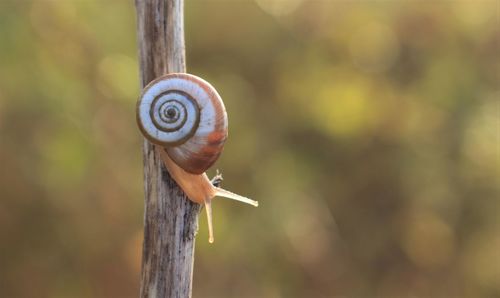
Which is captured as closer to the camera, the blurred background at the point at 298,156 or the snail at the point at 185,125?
the snail at the point at 185,125

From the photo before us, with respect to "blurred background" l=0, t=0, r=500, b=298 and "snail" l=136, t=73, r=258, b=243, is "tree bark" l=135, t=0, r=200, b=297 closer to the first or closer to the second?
"snail" l=136, t=73, r=258, b=243

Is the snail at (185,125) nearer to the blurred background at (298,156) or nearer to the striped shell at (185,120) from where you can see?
the striped shell at (185,120)

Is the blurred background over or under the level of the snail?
over

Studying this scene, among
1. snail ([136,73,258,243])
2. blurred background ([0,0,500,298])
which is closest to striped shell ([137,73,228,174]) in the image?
snail ([136,73,258,243])

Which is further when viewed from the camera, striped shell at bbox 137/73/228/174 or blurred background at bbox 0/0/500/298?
blurred background at bbox 0/0/500/298

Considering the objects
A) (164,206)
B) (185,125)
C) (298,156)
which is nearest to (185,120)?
(185,125)

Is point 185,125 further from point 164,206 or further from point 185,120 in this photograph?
point 164,206

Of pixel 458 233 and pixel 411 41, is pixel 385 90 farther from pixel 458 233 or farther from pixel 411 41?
pixel 458 233

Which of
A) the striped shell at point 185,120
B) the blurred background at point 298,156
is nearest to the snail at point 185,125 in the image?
the striped shell at point 185,120
